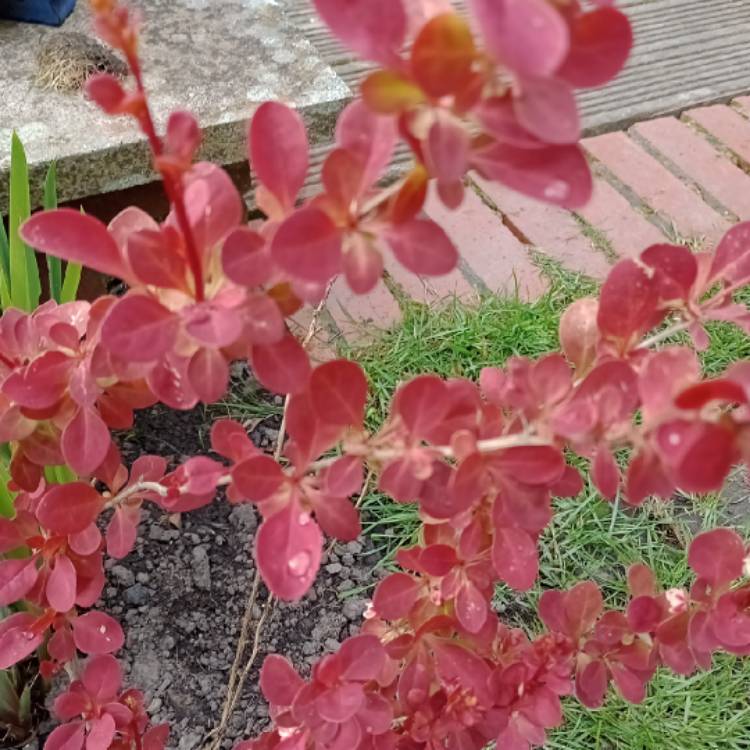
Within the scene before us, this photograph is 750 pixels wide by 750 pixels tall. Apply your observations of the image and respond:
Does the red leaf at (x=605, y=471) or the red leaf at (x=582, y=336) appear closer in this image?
the red leaf at (x=605, y=471)

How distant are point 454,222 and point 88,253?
138cm

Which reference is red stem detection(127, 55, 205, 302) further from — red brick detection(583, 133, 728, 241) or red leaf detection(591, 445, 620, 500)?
red brick detection(583, 133, 728, 241)

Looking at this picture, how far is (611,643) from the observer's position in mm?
698

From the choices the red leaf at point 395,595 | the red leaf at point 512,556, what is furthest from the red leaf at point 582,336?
the red leaf at point 395,595

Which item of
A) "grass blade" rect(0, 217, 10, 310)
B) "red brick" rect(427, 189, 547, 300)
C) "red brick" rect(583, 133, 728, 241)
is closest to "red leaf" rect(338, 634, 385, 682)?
"grass blade" rect(0, 217, 10, 310)

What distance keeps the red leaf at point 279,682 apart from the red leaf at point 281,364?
0.91 feet

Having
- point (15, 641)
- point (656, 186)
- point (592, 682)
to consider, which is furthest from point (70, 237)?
point (656, 186)

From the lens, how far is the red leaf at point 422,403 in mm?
474

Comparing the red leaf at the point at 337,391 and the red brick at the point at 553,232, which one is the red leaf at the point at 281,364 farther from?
the red brick at the point at 553,232

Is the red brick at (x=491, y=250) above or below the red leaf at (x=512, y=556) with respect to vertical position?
below

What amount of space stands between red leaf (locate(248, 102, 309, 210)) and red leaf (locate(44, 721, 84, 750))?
510 mm

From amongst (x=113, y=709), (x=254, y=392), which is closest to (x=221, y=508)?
(x=254, y=392)

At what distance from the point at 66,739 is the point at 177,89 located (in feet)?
3.54

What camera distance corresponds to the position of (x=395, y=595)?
2.22 feet
